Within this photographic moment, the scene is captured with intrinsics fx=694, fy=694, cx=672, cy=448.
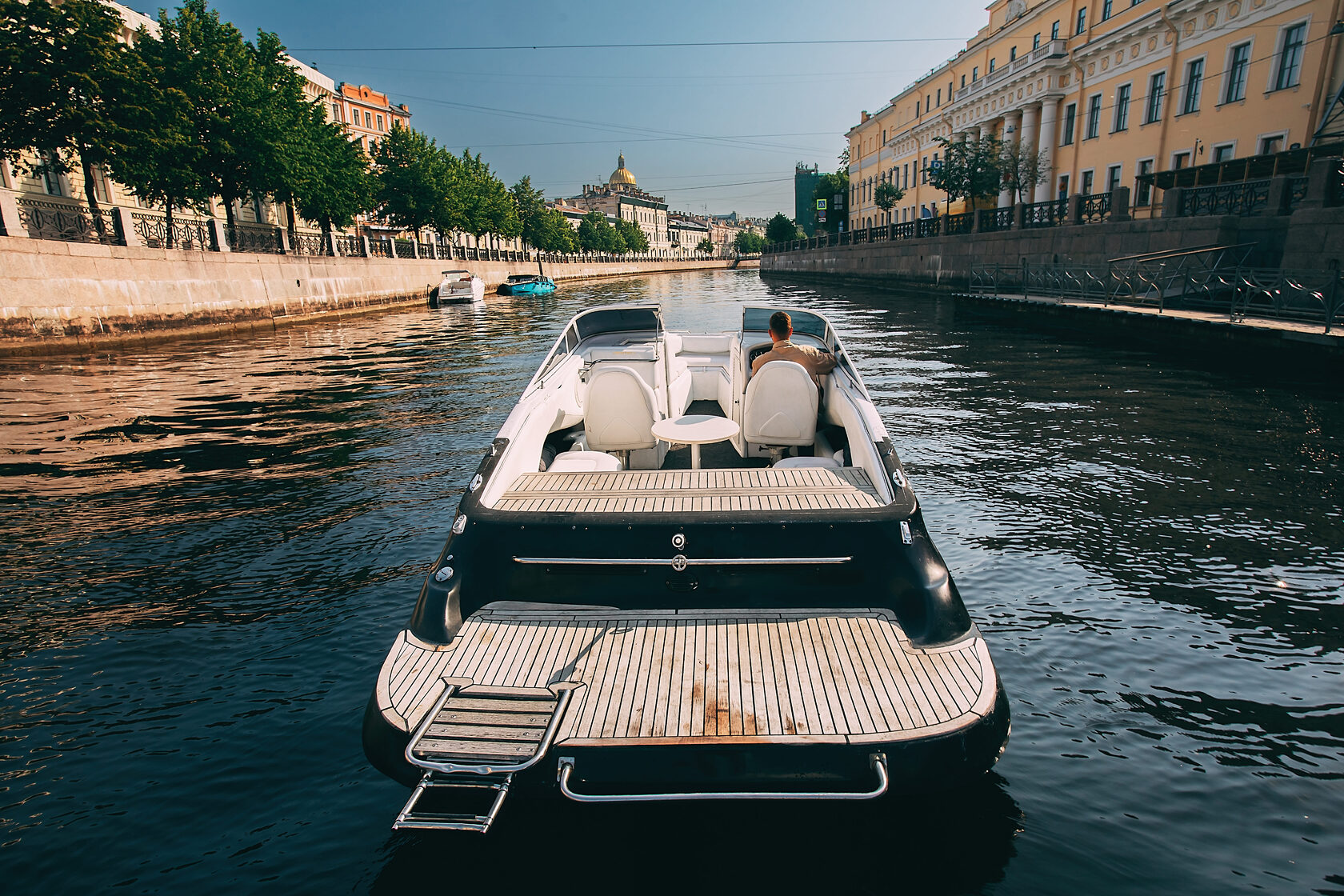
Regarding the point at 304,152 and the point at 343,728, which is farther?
the point at 304,152

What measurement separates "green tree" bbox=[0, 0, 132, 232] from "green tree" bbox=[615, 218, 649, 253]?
117953 mm

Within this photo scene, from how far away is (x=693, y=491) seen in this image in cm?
367

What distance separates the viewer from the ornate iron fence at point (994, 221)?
105 ft

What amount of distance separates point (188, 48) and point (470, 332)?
18854 mm

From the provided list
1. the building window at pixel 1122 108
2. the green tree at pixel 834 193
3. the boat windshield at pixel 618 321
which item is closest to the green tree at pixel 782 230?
the green tree at pixel 834 193

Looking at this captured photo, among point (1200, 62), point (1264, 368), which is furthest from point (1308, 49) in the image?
point (1264, 368)

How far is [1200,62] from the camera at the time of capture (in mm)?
27703

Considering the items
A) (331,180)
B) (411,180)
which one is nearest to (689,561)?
(331,180)

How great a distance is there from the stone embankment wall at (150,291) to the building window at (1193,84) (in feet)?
125

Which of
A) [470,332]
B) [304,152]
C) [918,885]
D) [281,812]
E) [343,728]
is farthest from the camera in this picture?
[304,152]

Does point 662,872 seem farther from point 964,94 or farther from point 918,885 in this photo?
point 964,94

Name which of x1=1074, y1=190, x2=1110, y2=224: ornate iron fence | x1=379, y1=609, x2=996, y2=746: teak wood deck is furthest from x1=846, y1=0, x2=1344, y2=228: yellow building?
x1=379, y1=609, x2=996, y2=746: teak wood deck

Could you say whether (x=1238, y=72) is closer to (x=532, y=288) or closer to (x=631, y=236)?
A: (x=532, y=288)

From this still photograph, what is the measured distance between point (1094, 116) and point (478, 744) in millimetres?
44324
